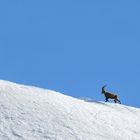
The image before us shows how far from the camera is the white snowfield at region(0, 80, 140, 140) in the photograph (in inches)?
1400

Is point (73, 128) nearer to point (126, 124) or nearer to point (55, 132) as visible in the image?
point (55, 132)

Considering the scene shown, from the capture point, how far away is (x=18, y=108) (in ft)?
126

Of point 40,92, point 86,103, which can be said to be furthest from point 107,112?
point 40,92

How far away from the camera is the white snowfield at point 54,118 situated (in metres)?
35.6

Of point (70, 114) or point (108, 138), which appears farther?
point (70, 114)

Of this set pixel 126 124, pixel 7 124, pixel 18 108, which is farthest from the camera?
pixel 126 124

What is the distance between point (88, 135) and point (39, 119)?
2877 mm

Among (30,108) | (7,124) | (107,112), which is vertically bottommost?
(7,124)

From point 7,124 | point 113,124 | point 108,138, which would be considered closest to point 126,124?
point 113,124

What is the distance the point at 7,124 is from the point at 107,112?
958cm

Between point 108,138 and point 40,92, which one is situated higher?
point 40,92

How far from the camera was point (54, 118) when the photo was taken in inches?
1496

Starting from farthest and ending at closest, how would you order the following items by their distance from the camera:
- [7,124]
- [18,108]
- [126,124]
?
[126,124], [18,108], [7,124]

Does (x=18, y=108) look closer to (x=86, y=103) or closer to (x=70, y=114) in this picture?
(x=70, y=114)
